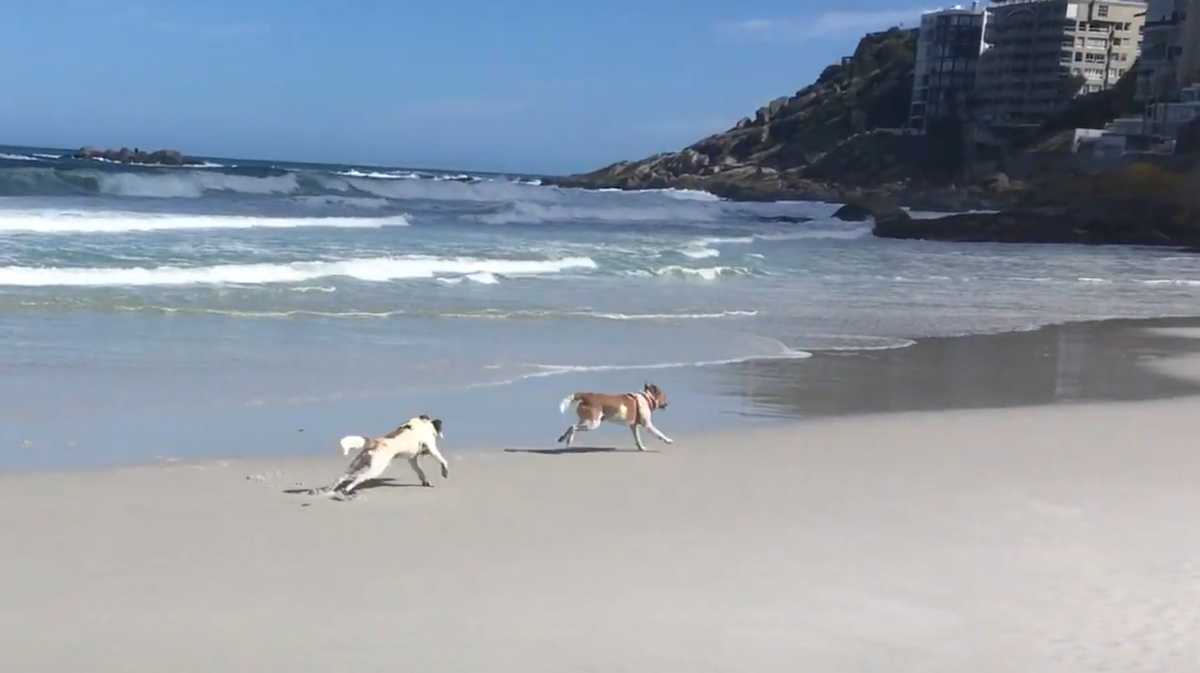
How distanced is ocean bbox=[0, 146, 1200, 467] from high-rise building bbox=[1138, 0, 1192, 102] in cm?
3832

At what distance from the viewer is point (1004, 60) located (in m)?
94.4

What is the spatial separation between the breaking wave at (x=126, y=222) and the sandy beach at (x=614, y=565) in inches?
836

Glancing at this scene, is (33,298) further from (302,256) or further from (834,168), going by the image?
(834,168)

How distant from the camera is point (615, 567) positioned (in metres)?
5.89

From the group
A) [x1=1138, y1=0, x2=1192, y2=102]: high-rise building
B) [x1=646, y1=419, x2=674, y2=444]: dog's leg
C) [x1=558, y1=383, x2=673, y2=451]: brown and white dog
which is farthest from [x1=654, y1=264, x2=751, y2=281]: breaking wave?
[x1=1138, y1=0, x2=1192, y2=102]: high-rise building

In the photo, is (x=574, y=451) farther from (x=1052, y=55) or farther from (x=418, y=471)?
(x=1052, y=55)

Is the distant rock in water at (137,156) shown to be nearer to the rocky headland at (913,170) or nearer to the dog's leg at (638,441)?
the rocky headland at (913,170)

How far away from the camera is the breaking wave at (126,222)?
27.3 metres

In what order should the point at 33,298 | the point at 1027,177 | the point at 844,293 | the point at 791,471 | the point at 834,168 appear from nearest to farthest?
the point at 791,471 → the point at 33,298 → the point at 844,293 → the point at 1027,177 → the point at 834,168

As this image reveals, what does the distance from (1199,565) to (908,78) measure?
340ft

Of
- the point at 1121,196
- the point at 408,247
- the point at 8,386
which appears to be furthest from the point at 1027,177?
the point at 8,386

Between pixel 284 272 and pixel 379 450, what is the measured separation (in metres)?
13.8

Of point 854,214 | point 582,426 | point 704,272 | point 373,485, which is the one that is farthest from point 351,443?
point 854,214

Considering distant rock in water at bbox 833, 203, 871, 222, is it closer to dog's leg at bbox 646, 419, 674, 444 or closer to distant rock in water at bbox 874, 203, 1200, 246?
distant rock in water at bbox 874, 203, 1200, 246
